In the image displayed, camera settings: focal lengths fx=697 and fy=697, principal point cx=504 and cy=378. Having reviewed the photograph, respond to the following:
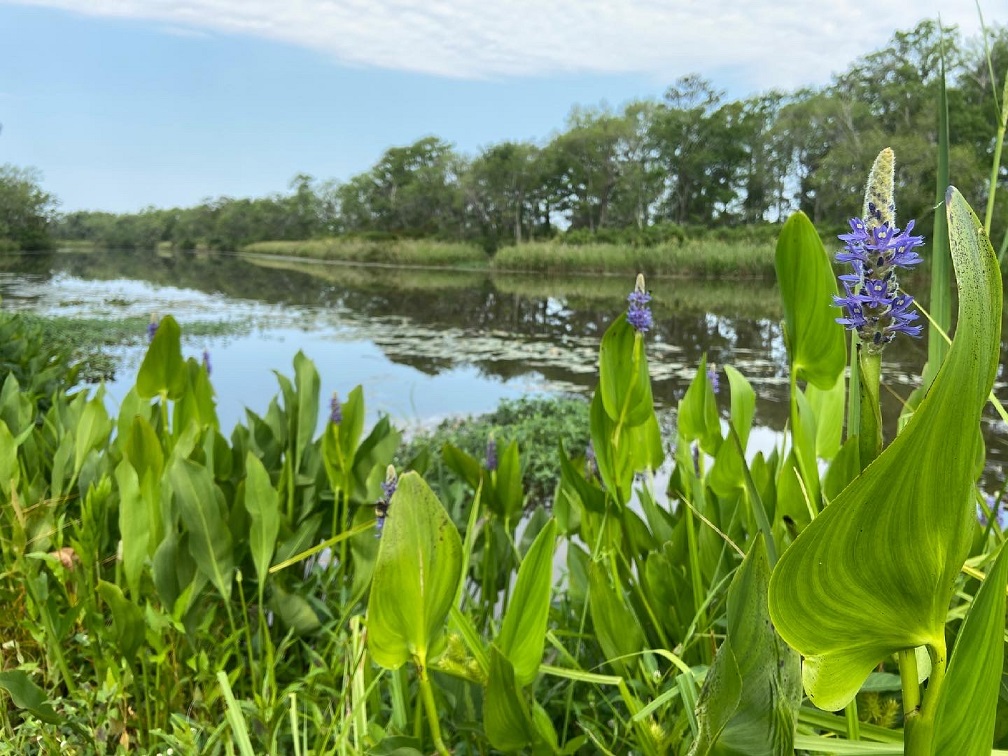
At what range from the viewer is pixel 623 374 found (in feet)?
3.65

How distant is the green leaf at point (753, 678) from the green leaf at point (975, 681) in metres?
0.10

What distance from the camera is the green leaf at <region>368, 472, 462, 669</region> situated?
651mm

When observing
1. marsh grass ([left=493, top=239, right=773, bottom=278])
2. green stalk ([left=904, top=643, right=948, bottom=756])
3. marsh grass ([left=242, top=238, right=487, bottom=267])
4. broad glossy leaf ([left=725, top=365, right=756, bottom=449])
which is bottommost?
green stalk ([left=904, top=643, right=948, bottom=756])

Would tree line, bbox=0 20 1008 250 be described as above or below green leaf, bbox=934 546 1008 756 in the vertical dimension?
above

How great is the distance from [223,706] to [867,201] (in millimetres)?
1362

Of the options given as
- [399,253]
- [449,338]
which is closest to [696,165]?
[399,253]

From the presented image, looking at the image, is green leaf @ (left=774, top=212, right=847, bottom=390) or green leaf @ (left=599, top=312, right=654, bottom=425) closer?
green leaf @ (left=774, top=212, right=847, bottom=390)

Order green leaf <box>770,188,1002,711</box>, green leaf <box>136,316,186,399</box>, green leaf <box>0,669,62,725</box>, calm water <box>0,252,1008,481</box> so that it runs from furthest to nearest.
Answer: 1. calm water <box>0,252,1008,481</box>
2. green leaf <box>136,316,186,399</box>
3. green leaf <box>0,669,62,725</box>
4. green leaf <box>770,188,1002,711</box>

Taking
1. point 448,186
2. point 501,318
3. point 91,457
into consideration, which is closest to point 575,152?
point 448,186

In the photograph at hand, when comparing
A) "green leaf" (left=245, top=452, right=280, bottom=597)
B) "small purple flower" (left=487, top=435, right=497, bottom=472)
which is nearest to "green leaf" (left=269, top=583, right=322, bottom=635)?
"green leaf" (left=245, top=452, right=280, bottom=597)

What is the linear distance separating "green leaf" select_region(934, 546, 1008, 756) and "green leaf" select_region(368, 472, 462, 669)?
0.39m

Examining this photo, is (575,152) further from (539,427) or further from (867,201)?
(867,201)

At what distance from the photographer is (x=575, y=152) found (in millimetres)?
34125

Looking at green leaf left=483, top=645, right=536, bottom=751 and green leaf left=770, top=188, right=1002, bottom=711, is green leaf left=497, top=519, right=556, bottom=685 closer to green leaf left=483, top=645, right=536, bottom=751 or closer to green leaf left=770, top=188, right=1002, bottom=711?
green leaf left=483, top=645, right=536, bottom=751
